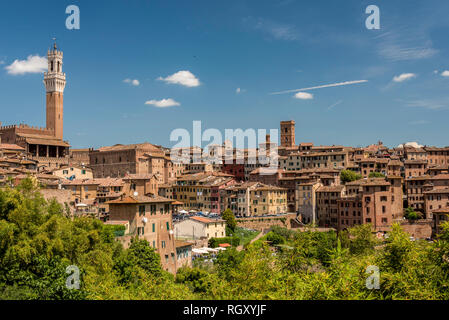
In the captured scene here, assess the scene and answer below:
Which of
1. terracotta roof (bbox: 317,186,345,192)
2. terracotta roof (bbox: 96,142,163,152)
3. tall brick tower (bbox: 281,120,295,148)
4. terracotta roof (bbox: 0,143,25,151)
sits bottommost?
terracotta roof (bbox: 317,186,345,192)

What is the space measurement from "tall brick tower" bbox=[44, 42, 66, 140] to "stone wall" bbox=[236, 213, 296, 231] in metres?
47.1

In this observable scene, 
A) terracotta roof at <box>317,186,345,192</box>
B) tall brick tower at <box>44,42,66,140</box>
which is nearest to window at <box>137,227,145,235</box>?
terracotta roof at <box>317,186,345,192</box>

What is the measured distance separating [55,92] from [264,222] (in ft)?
176

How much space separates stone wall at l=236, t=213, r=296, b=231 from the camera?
187ft

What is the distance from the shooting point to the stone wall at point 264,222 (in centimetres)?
5705

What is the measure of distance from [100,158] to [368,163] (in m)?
47.6

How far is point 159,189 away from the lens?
69250mm

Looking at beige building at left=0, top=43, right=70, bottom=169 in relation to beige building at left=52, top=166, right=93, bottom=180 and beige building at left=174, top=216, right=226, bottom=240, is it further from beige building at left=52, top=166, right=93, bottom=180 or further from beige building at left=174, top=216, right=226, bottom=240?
beige building at left=174, top=216, right=226, bottom=240

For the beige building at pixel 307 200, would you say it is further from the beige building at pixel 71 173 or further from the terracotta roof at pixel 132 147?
the terracotta roof at pixel 132 147

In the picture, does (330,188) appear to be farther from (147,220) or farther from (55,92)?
(55,92)

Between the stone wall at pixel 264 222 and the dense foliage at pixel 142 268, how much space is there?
97.8 ft

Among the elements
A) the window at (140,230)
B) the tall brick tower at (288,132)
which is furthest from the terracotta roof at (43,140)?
the window at (140,230)


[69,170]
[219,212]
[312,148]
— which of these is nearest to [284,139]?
[312,148]

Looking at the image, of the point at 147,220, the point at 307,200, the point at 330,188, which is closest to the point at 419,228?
the point at 330,188
